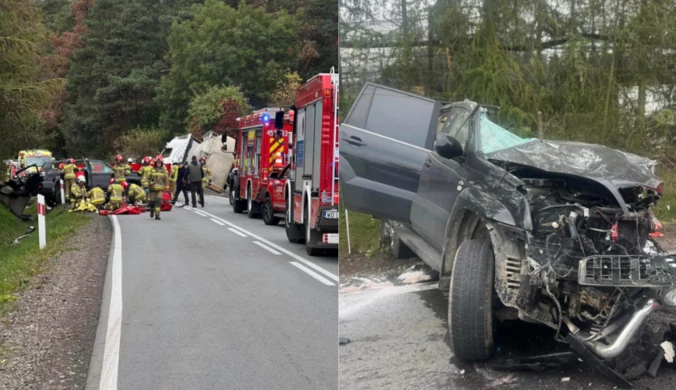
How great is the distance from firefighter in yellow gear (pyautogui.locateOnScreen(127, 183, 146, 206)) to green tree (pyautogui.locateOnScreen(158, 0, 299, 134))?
618 inches

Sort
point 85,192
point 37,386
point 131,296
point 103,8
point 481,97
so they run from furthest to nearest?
point 85,192 < point 103,8 < point 131,296 < point 37,386 < point 481,97

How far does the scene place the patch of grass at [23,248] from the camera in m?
10.1

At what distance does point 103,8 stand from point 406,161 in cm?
1701

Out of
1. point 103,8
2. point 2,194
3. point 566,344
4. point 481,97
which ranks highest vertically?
point 103,8

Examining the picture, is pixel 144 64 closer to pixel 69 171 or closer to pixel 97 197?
pixel 97 197

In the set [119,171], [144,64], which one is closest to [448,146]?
[144,64]

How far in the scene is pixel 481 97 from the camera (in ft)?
5.02

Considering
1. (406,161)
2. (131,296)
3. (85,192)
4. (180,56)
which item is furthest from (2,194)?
(406,161)

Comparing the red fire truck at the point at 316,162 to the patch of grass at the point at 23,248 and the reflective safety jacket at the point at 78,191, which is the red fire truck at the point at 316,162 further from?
the reflective safety jacket at the point at 78,191

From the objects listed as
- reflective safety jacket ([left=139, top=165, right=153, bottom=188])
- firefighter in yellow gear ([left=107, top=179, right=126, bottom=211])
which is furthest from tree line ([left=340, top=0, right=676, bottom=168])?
firefighter in yellow gear ([left=107, top=179, right=126, bottom=211])

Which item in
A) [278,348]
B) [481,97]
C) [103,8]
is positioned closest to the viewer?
[481,97]

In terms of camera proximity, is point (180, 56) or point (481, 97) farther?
point (180, 56)

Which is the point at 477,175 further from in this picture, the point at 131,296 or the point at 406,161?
the point at 131,296

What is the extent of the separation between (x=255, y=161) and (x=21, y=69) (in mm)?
11964
